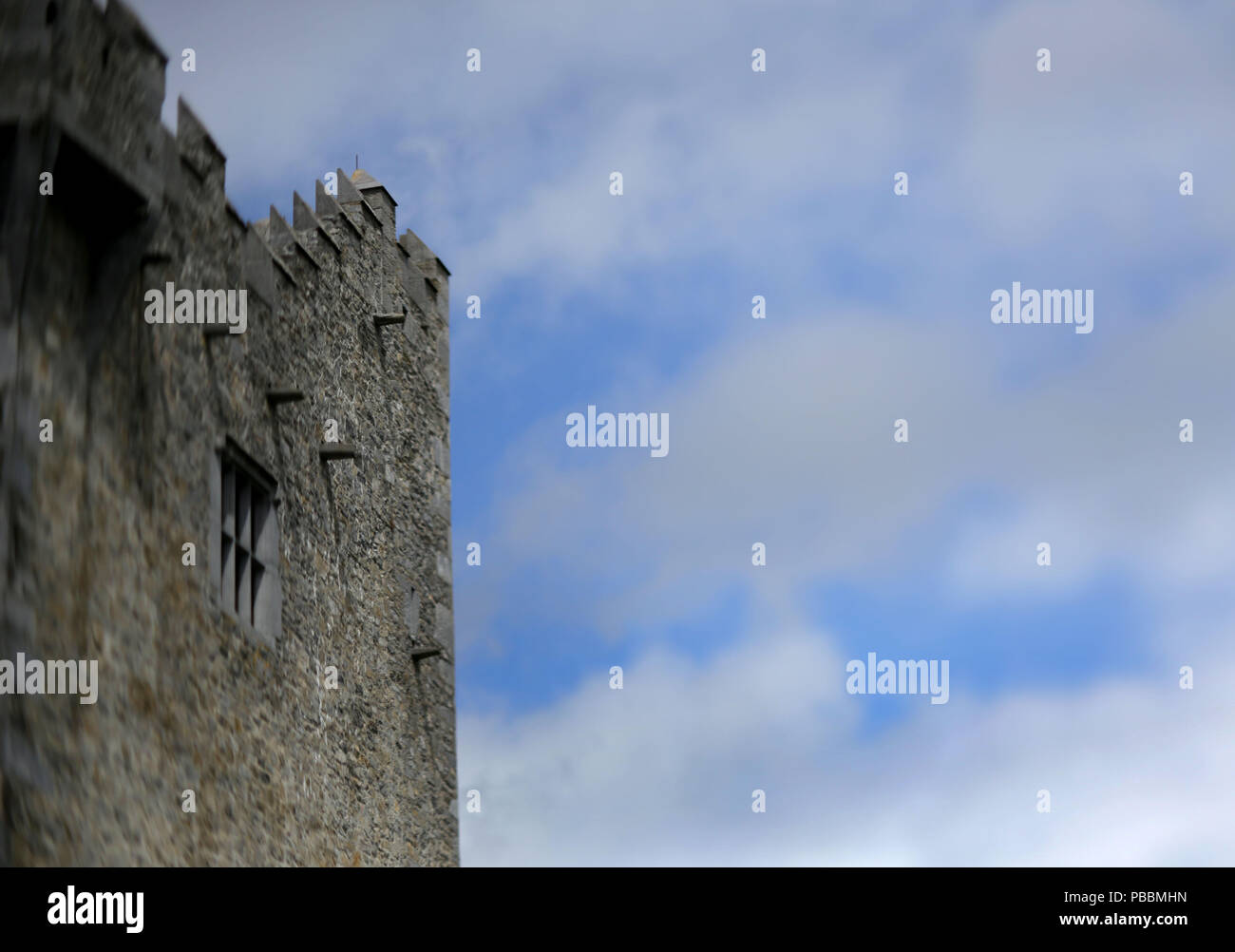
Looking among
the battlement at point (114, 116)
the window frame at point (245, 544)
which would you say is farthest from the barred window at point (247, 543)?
the battlement at point (114, 116)

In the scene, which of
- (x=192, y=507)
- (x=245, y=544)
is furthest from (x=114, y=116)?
(x=245, y=544)

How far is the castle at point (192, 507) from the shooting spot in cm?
928

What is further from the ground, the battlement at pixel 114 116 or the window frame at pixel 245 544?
the battlement at pixel 114 116

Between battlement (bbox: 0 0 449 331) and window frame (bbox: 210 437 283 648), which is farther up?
battlement (bbox: 0 0 449 331)

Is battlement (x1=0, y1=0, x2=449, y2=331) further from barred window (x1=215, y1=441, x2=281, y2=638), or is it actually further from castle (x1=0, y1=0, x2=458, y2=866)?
barred window (x1=215, y1=441, x2=281, y2=638)

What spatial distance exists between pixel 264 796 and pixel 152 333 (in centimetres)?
355

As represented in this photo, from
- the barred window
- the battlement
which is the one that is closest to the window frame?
the barred window

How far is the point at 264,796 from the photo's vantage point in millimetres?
12211

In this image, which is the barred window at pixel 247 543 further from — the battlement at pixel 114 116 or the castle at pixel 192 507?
the battlement at pixel 114 116

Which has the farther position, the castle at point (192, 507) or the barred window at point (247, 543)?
the barred window at point (247, 543)

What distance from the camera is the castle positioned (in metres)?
9.28

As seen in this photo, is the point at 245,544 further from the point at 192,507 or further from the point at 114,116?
the point at 114,116
